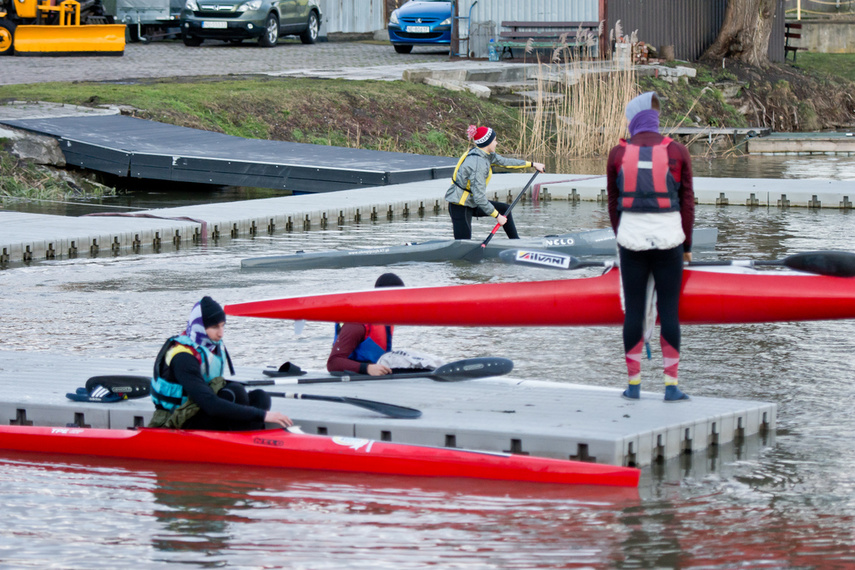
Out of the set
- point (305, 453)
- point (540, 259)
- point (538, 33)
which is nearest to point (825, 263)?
point (540, 259)

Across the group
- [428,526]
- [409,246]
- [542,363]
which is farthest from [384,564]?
[409,246]

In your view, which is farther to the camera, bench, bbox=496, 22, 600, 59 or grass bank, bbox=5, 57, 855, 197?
bench, bbox=496, 22, 600, 59

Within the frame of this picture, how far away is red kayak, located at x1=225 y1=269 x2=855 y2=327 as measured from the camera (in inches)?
260

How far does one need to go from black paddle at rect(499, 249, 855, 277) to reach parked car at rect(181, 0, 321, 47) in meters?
19.6

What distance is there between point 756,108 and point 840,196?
1256 cm

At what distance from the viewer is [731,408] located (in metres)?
6.00

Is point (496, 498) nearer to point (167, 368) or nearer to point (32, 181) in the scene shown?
point (167, 368)

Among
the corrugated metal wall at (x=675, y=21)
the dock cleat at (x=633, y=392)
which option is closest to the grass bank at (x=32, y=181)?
the dock cleat at (x=633, y=392)

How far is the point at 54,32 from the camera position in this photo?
23281mm

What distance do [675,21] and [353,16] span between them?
9.18 meters

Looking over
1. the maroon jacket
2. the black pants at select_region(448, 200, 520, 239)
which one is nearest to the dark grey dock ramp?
the black pants at select_region(448, 200, 520, 239)

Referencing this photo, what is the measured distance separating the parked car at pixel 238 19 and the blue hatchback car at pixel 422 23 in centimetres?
234

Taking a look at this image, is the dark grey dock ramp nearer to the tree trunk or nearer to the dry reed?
the dry reed

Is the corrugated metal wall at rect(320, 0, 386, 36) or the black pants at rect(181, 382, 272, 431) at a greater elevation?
the corrugated metal wall at rect(320, 0, 386, 36)
